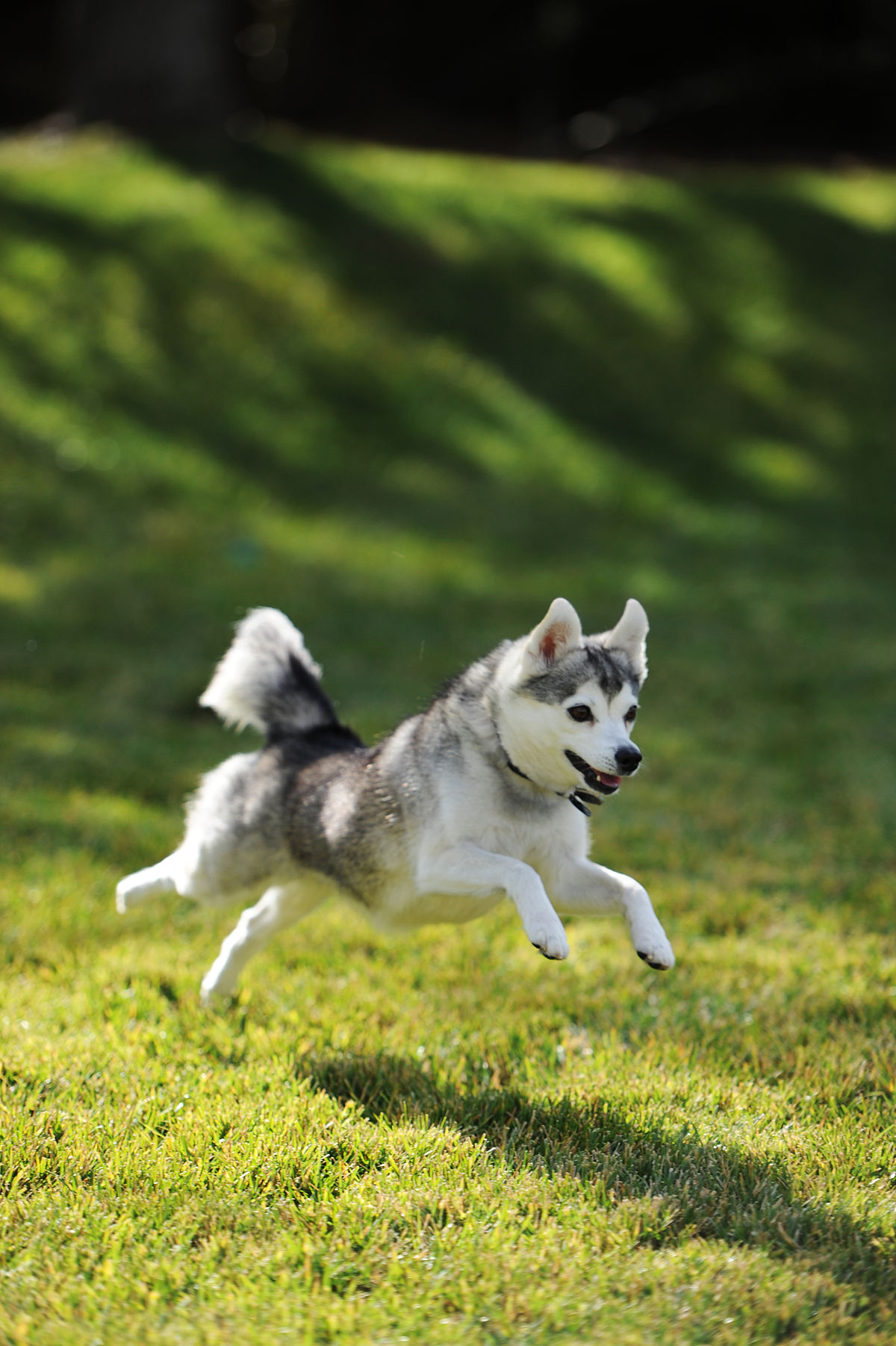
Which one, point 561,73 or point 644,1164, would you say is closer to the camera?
point 644,1164

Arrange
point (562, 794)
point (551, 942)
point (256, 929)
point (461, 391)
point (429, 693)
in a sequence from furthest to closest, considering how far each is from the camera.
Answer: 1. point (461, 391)
2. point (429, 693)
3. point (256, 929)
4. point (562, 794)
5. point (551, 942)

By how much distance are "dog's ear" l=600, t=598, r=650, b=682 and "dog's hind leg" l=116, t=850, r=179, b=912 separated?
179cm

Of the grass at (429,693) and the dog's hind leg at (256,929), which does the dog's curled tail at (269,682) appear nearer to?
the dog's hind leg at (256,929)

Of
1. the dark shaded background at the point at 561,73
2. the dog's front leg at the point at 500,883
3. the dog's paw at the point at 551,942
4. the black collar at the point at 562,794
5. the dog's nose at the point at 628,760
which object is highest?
the dark shaded background at the point at 561,73

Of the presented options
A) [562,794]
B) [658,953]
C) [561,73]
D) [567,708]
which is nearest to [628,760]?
[567,708]

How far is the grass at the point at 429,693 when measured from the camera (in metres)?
3.32

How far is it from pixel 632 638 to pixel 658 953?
982mm

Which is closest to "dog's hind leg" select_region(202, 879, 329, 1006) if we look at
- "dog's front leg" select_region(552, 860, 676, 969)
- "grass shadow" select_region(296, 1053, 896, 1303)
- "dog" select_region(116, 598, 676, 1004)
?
"dog" select_region(116, 598, 676, 1004)

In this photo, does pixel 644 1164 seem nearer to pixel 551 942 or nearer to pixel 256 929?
pixel 551 942

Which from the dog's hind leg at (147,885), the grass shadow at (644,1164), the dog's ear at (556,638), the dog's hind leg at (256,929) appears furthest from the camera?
the dog's hind leg at (147,885)

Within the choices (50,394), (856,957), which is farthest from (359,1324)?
(50,394)

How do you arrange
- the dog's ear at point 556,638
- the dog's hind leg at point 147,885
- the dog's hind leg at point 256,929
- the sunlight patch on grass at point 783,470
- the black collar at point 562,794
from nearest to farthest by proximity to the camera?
the dog's ear at point 556,638, the black collar at point 562,794, the dog's hind leg at point 256,929, the dog's hind leg at point 147,885, the sunlight patch on grass at point 783,470

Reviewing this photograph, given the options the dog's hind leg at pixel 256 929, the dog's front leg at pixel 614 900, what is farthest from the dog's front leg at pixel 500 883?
the dog's hind leg at pixel 256 929

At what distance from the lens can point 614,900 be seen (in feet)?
13.1
